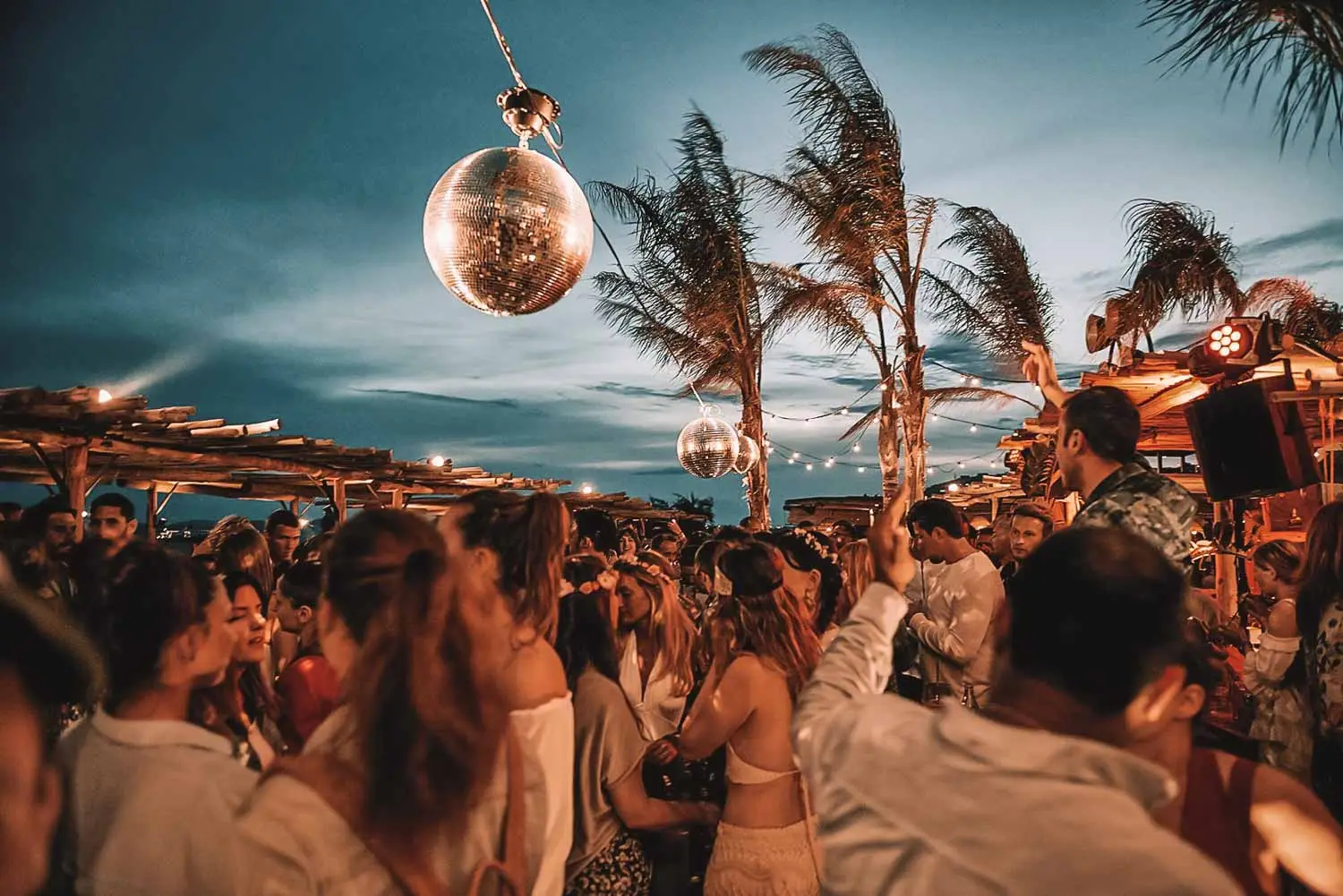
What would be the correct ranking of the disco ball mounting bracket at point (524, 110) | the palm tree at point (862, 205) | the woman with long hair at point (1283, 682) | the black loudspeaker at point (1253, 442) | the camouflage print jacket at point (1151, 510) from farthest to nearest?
1. the palm tree at point (862, 205)
2. the black loudspeaker at point (1253, 442)
3. the disco ball mounting bracket at point (524, 110)
4. the woman with long hair at point (1283, 682)
5. the camouflage print jacket at point (1151, 510)

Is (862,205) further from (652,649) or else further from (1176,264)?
(652,649)

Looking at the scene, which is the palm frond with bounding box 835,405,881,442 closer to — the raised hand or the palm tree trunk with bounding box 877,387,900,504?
the palm tree trunk with bounding box 877,387,900,504

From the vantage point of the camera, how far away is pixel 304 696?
312 centimetres

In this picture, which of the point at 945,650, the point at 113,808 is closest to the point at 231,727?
the point at 113,808

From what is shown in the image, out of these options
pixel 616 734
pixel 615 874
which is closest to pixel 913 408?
pixel 616 734

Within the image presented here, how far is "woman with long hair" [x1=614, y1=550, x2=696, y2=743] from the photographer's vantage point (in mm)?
4906

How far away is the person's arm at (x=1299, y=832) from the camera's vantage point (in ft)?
4.92

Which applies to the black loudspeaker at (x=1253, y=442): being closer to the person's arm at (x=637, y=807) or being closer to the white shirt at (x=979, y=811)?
the person's arm at (x=637, y=807)

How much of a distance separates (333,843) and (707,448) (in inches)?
347

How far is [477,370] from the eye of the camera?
92.2m

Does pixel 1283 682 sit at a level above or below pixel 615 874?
above

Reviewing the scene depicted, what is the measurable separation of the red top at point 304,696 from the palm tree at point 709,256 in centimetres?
1302

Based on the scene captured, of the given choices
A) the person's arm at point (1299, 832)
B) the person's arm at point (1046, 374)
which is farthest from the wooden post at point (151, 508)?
the person's arm at point (1299, 832)

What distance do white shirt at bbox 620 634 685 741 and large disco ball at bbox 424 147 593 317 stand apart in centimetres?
230
